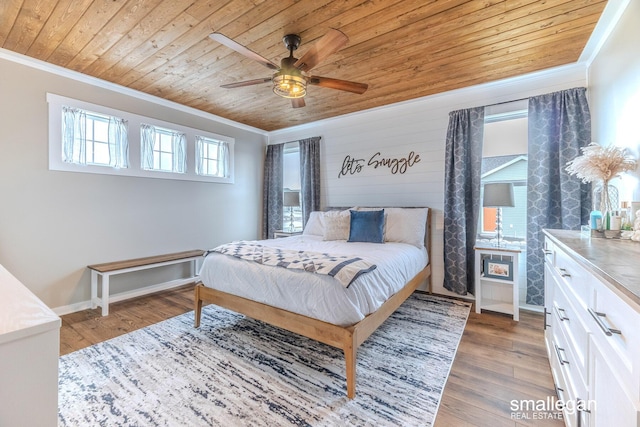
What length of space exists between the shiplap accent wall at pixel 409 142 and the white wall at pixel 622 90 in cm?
59

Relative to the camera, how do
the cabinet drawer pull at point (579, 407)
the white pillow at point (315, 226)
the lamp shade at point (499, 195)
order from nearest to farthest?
the cabinet drawer pull at point (579, 407) < the lamp shade at point (499, 195) < the white pillow at point (315, 226)

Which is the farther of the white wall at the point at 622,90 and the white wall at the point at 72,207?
the white wall at the point at 72,207

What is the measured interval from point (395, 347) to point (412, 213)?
5.71 ft

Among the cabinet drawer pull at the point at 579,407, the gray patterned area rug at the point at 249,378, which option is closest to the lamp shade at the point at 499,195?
the gray patterned area rug at the point at 249,378

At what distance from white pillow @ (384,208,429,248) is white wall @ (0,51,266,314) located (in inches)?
114

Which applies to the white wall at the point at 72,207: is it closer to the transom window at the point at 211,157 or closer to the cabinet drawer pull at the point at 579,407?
the transom window at the point at 211,157

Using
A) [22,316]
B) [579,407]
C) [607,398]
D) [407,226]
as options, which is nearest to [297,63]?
[22,316]

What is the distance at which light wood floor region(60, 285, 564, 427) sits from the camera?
1.67 metres

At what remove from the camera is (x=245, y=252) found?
257 centimetres

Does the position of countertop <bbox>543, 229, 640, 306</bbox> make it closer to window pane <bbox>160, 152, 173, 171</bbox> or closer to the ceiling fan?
the ceiling fan

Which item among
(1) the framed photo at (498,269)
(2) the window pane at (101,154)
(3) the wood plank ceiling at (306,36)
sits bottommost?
(1) the framed photo at (498,269)

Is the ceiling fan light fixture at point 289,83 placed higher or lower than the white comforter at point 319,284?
higher

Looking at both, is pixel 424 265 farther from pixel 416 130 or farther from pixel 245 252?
pixel 245 252

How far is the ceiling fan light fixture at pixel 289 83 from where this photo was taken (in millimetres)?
2227
